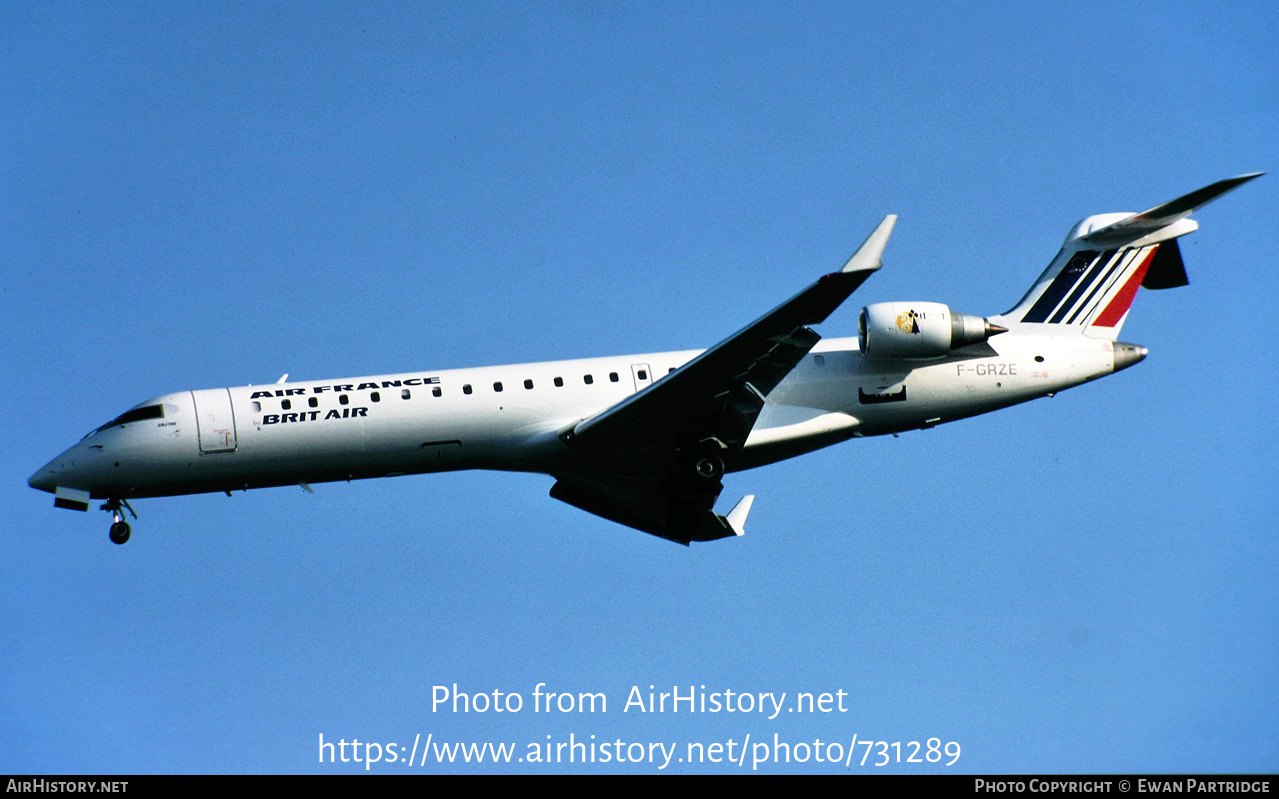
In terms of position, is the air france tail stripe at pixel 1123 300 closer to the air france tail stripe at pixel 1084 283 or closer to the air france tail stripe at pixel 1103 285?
the air france tail stripe at pixel 1103 285

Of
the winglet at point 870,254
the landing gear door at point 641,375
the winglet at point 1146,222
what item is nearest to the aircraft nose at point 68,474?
the landing gear door at point 641,375

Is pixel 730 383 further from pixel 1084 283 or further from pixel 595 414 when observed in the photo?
pixel 1084 283

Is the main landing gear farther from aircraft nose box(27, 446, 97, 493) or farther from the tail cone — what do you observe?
the tail cone

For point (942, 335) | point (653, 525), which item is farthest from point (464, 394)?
point (942, 335)

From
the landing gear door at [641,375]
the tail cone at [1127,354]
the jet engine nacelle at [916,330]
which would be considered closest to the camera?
the jet engine nacelle at [916,330]

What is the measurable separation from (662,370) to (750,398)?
216 cm

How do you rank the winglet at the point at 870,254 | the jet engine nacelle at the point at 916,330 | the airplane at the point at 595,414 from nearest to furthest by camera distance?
the winglet at the point at 870,254 < the airplane at the point at 595,414 < the jet engine nacelle at the point at 916,330

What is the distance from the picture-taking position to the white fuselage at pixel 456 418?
24.4 meters

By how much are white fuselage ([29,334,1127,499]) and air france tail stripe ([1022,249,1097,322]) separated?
5.16 ft

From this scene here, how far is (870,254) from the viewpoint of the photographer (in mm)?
21141

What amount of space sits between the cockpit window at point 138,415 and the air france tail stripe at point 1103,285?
56.7 feet

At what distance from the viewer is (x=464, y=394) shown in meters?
24.8

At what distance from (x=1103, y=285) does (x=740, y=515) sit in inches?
338

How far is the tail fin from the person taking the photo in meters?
27.1
